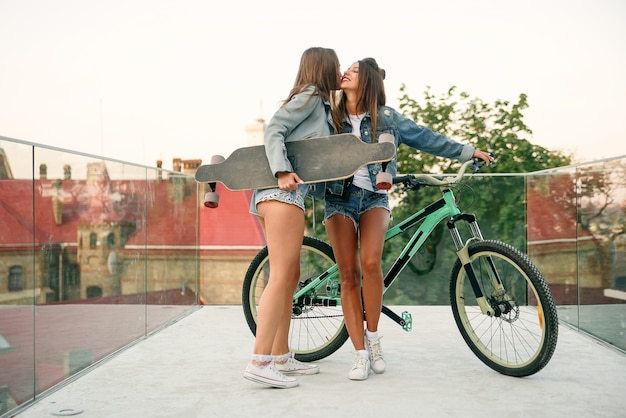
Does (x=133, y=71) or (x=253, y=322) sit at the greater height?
(x=133, y=71)

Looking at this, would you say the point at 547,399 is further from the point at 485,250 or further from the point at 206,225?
the point at 206,225

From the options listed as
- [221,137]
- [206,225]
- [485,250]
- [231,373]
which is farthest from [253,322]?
[221,137]

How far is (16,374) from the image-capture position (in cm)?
239

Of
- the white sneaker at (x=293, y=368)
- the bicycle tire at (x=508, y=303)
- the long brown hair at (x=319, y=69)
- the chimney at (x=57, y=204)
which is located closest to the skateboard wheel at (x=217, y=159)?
Answer: the long brown hair at (x=319, y=69)

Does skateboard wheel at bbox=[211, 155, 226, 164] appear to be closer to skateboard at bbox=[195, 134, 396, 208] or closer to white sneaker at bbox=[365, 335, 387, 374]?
skateboard at bbox=[195, 134, 396, 208]

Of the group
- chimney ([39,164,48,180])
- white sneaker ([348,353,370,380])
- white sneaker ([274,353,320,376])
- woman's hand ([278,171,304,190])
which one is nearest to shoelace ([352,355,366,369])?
white sneaker ([348,353,370,380])

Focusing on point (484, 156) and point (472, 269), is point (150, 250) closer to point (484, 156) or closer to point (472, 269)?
point (472, 269)

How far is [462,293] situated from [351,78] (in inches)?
41.9

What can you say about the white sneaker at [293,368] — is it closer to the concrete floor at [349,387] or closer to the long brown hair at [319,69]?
the concrete floor at [349,387]

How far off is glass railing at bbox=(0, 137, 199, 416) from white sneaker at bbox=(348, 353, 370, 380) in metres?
1.16

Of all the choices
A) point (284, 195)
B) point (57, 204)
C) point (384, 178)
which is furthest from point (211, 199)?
point (384, 178)

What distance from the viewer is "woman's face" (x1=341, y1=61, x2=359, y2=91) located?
9.53 feet

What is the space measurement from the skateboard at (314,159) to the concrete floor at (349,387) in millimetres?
816

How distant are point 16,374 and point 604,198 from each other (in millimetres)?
2828
